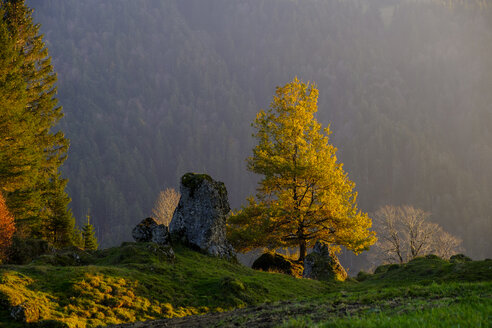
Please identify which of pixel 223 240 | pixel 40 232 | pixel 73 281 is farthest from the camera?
pixel 40 232

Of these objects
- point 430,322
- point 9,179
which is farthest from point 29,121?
point 430,322

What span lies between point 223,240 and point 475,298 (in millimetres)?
18357

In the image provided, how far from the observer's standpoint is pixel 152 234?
2150 centimetres

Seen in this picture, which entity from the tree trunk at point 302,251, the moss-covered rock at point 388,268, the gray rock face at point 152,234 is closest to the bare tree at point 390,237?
the moss-covered rock at point 388,268

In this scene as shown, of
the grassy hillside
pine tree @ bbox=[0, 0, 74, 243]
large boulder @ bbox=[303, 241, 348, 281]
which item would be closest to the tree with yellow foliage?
large boulder @ bbox=[303, 241, 348, 281]

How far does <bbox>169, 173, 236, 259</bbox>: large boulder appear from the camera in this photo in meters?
23.2

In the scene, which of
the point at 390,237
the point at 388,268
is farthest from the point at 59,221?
the point at 390,237

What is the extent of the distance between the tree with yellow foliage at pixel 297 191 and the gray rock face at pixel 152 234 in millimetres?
8068

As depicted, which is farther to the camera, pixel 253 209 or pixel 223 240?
pixel 253 209

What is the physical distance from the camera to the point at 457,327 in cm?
493

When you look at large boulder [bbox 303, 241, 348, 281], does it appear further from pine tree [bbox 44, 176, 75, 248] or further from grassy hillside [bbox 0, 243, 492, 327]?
pine tree [bbox 44, 176, 75, 248]

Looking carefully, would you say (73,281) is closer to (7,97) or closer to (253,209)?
(253,209)

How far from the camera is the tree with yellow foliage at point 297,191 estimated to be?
26812 mm

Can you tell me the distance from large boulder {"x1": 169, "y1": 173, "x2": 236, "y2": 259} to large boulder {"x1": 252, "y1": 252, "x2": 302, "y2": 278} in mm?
6103
